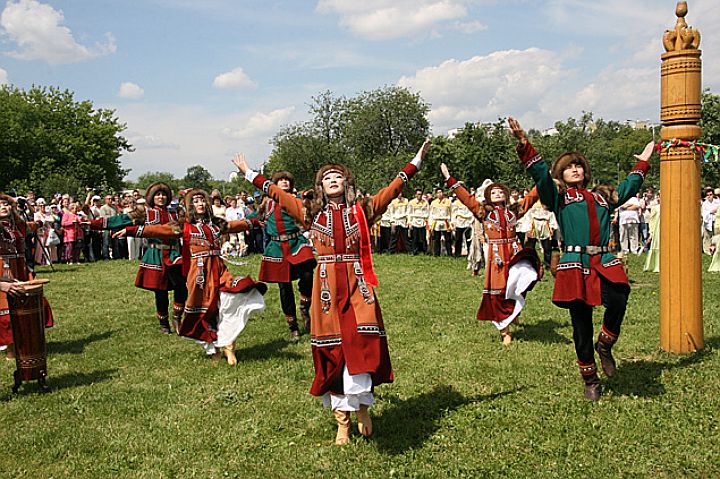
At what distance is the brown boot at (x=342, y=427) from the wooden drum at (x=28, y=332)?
3.46 m

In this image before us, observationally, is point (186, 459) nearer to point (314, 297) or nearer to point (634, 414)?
point (314, 297)

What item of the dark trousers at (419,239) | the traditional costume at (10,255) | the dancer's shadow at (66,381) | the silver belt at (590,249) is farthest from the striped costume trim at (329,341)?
the dark trousers at (419,239)

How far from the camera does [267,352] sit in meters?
8.56

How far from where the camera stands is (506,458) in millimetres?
4953

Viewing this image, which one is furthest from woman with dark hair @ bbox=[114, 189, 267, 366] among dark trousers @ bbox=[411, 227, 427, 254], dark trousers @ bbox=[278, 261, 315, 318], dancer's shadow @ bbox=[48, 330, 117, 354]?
dark trousers @ bbox=[411, 227, 427, 254]

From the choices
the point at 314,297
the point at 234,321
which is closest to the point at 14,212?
the point at 234,321

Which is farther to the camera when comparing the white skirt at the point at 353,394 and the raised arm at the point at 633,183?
the raised arm at the point at 633,183

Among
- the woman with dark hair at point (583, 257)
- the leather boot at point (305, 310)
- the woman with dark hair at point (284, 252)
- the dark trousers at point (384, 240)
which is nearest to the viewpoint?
the woman with dark hair at point (583, 257)

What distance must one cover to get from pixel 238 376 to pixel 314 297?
2.53 meters

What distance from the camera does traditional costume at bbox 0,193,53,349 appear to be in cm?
768

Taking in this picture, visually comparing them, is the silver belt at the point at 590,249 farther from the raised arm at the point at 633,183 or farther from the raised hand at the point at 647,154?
the raised hand at the point at 647,154

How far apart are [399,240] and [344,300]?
16999mm

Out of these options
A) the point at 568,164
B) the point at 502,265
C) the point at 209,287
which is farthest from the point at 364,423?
the point at 502,265

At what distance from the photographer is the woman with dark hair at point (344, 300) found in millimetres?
5180
